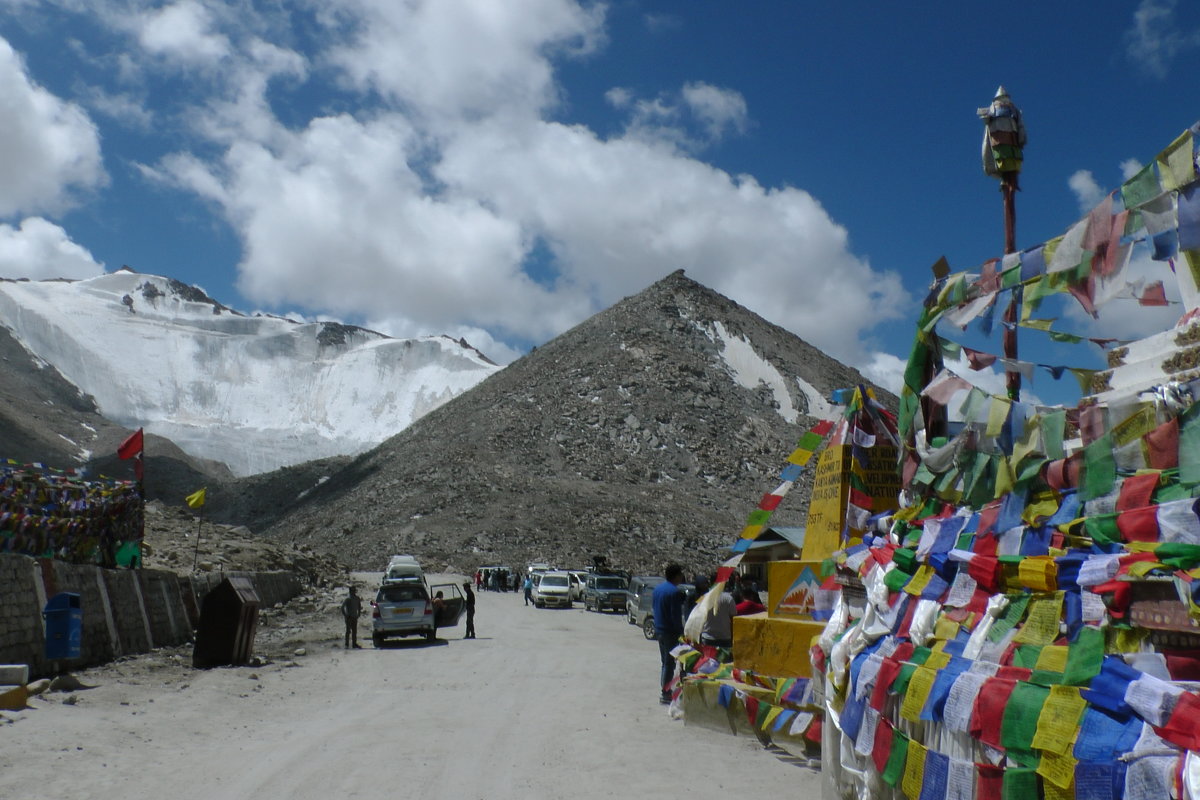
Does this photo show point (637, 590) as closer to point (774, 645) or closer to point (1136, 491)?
point (774, 645)

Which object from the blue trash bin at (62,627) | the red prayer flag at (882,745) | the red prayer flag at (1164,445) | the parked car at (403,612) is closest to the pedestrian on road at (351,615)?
the parked car at (403,612)

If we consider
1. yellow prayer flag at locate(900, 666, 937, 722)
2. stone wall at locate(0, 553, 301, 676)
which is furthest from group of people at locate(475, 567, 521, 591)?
yellow prayer flag at locate(900, 666, 937, 722)

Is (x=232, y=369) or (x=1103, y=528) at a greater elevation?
(x=232, y=369)

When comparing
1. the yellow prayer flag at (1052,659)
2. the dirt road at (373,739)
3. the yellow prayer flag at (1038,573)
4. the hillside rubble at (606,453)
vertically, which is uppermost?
the hillside rubble at (606,453)

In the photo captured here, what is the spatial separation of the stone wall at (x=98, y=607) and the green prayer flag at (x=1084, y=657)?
507 inches

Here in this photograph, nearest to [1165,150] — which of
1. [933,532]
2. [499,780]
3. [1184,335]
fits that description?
[1184,335]

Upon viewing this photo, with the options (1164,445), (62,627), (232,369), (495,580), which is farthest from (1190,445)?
(232,369)

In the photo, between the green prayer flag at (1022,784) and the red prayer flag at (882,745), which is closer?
the green prayer flag at (1022,784)

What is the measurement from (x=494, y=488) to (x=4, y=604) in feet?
181

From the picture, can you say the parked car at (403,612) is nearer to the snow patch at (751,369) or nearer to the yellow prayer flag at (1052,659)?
the yellow prayer flag at (1052,659)

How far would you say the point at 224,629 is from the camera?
1667 centimetres

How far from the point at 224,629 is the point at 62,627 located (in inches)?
124

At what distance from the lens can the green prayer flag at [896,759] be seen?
571 cm

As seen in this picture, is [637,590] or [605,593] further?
[605,593]
